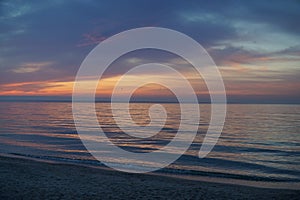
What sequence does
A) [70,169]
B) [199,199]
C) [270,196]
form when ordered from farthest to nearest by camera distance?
[70,169] → [270,196] → [199,199]

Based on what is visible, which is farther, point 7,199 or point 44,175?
point 44,175

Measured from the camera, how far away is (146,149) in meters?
29.0

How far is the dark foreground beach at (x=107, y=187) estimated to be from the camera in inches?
471

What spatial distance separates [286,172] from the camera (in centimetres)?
1992

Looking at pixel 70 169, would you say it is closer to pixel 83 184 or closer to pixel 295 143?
pixel 83 184

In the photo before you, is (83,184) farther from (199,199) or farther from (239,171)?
(239,171)

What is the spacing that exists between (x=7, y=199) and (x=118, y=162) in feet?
39.7

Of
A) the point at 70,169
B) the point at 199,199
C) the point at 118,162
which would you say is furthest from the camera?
the point at 118,162

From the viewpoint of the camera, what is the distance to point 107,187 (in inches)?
535

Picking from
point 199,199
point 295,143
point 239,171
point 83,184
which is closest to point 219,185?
point 199,199

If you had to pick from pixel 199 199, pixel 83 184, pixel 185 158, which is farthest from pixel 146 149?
pixel 199 199

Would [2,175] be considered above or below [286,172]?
above

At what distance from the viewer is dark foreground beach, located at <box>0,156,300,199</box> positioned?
39.3 feet

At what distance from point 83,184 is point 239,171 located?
11.1 metres
